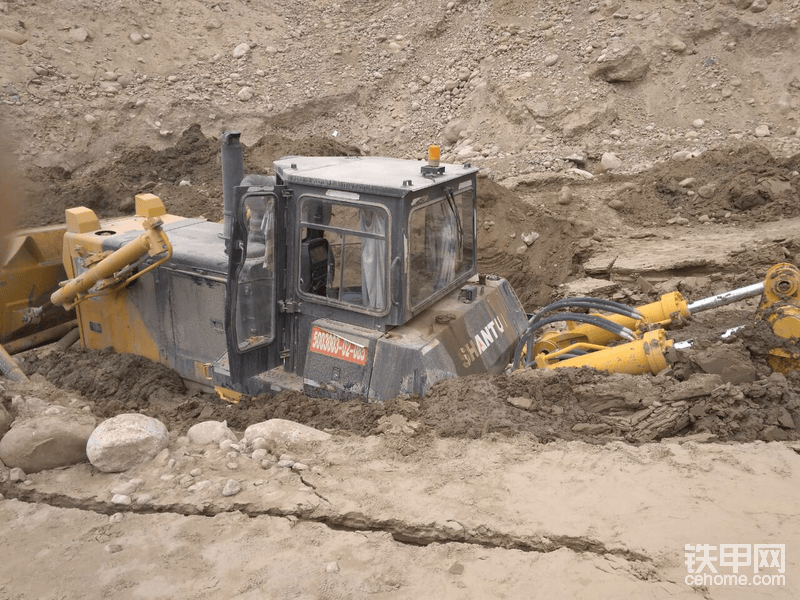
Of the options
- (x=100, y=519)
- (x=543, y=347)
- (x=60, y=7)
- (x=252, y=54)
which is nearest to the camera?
(x=100, y=519)

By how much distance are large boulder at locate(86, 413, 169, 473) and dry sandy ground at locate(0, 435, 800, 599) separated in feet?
0.29

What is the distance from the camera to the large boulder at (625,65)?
1441 centimetres

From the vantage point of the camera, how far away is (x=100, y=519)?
4.23 metres

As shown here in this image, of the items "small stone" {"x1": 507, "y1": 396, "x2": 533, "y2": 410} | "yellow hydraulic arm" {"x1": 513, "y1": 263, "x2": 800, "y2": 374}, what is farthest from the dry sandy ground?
"yellow hydraulic arm" {"x1": 513, "y1": 263, "x2": 800, "y2": 374}

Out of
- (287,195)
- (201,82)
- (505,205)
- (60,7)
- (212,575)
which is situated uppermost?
(60,7)

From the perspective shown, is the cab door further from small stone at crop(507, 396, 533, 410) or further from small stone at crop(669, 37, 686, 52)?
small stone at crop(669, 37, 686, 52)

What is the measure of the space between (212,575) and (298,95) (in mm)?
13828

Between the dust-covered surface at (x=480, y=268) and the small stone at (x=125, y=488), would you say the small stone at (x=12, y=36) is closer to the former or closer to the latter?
the dust-covered surface at (x=480, y=268)

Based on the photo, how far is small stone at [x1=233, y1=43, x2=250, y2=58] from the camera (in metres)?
17.0

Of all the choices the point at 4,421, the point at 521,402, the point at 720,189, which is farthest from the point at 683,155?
the point at 4,421

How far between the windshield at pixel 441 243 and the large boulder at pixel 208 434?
1.57 meters

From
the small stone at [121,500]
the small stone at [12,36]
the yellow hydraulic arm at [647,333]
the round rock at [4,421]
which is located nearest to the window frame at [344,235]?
the yellow hydraulic arm at [647,333]

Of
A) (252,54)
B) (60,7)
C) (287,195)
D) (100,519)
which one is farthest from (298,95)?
(100,519)

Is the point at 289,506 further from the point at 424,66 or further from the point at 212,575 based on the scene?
the point at 424,66
